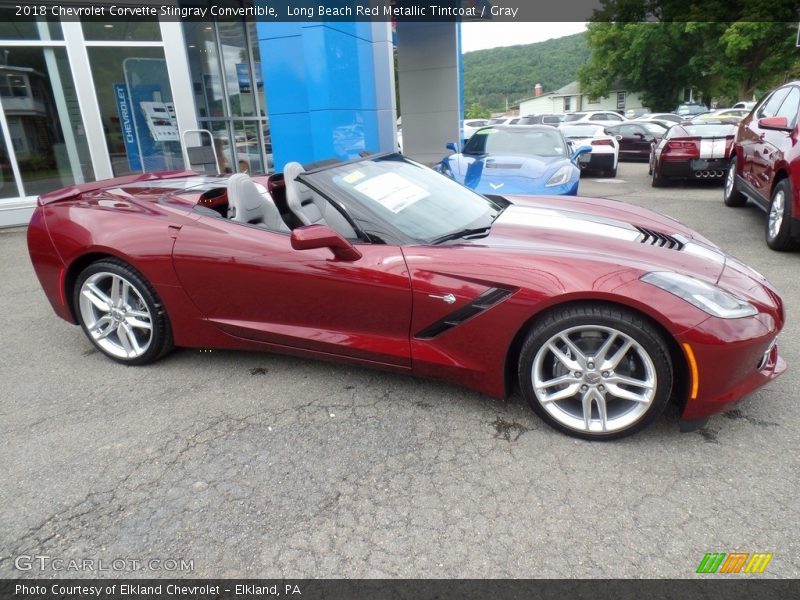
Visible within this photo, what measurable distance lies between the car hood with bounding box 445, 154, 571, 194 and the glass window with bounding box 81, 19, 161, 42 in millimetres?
5983

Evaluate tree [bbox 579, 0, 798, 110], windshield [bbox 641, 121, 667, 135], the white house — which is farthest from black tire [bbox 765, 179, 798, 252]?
the white house

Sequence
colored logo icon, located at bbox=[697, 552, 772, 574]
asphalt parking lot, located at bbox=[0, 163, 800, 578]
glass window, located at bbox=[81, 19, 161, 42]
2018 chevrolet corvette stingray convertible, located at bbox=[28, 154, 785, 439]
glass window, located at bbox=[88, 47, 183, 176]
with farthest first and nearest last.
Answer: glass window, located at bbox=[88, 47, 183, 176] < glass window, located at bbox=[81, 19, 161, 42] < 2018 chevrolet corvette stingray convertible, located at bbox=[28, 154, 785, 439] < asphalt parking lot, located at bbox=[0, 163, 800, 578] < colored logo icon, located at bbox=[697, 552, 772, 574]

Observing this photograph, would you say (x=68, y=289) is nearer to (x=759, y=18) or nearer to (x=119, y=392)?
(x=119, y=392)

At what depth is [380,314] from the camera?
8.63 feet

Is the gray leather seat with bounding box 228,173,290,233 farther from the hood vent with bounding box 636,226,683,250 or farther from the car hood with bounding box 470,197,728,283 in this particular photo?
the hood vent with bounding box 636,226,683,250

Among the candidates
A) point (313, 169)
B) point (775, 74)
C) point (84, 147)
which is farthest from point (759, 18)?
point (313, 169)

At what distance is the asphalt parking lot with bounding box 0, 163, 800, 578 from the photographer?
→ 6.20 feet

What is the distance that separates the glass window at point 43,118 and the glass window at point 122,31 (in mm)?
564

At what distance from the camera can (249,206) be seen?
3.19 m

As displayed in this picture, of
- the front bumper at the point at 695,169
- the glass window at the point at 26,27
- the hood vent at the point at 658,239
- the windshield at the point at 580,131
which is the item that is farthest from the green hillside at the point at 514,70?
the hood vent at the point at 658,239

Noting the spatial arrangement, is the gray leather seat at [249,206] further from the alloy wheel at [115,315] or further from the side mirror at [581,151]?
the side mirror at [581,151]

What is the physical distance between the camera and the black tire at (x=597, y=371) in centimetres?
228

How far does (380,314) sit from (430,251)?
15.0 inches
